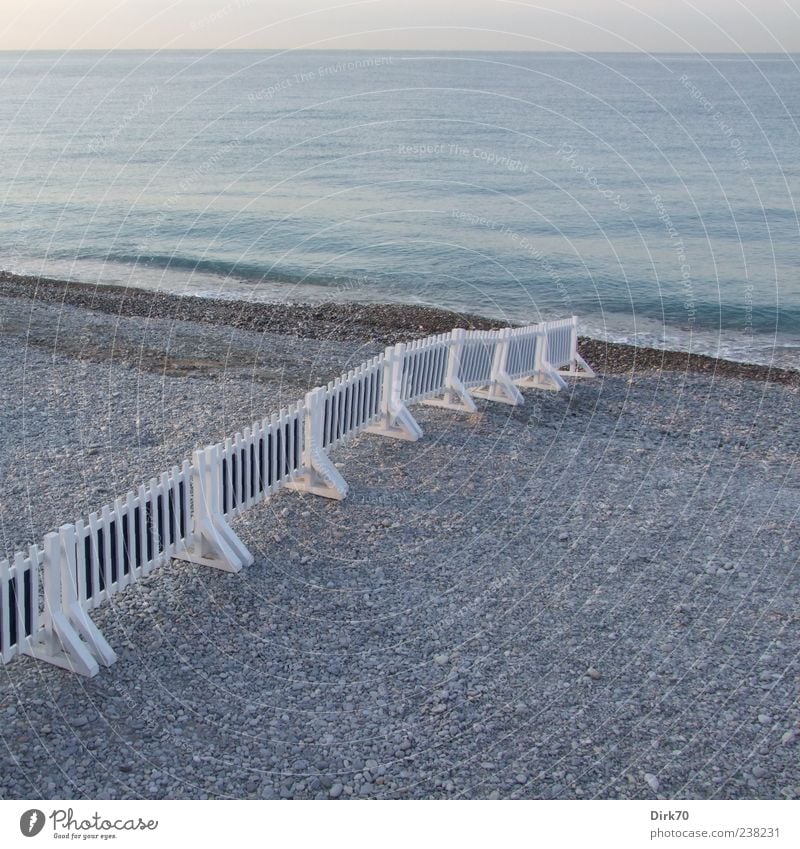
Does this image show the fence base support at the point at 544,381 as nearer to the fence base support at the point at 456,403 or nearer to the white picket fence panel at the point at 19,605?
the fence base support at the point at 456,403

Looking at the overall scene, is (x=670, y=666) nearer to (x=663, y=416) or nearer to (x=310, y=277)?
(x=663, y=416)

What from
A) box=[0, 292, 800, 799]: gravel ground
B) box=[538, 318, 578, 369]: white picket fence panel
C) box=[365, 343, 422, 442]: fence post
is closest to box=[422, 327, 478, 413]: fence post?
box=[0, 292, 800, 799]: gravel ground

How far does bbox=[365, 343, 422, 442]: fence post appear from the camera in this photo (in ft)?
47.6

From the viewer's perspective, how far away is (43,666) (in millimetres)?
8766

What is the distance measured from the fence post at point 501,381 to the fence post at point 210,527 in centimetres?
758

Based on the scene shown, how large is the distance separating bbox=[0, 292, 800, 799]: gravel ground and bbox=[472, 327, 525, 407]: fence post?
0.37 meters

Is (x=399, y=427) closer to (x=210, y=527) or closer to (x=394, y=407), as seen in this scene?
(x=394, y=407)

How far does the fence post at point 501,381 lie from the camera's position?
17.3m

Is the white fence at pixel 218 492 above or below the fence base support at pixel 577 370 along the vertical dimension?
above

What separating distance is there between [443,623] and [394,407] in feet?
17.5

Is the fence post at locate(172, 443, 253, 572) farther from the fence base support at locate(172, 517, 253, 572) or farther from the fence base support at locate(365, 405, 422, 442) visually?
the fence base support at locate(365, 405, 422, 442)

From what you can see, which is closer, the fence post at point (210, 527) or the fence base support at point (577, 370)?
the fence post at point (210, 527)

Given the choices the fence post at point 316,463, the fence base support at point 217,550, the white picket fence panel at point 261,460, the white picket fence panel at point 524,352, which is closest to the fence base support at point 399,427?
the fence post at point 316,463

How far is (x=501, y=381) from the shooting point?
17.4 meters
